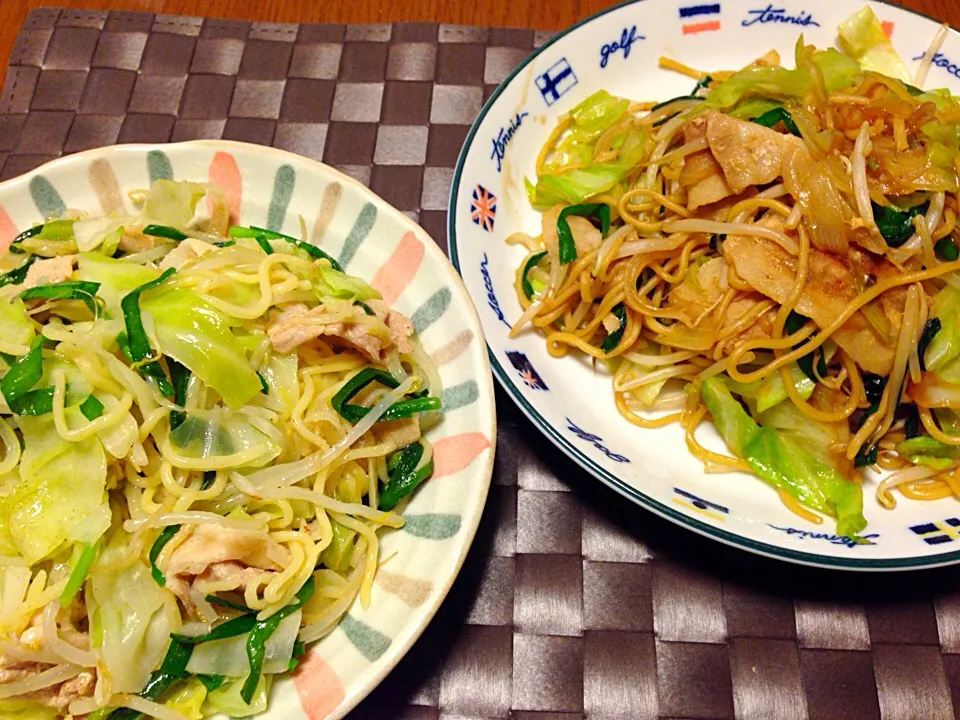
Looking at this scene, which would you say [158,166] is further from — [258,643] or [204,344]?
[258,643]

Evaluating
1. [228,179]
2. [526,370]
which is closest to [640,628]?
[526,370]

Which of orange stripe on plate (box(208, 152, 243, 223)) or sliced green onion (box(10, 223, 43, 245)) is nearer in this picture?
sliced green onion (box(10, 223, 43, 245))

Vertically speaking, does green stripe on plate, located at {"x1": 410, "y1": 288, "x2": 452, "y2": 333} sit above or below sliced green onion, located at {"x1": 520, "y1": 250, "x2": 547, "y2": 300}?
above

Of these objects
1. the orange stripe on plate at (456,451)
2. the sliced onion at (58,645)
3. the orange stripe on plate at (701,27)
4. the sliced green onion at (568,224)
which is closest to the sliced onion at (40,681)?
the sliced onion at (58,645)

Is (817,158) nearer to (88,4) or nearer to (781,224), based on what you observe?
(781,224)

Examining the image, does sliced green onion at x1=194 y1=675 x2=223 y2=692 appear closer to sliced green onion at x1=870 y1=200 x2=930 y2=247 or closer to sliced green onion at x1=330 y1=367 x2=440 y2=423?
sliced green onion at x1=330 y1=367 x2=440 y2=423

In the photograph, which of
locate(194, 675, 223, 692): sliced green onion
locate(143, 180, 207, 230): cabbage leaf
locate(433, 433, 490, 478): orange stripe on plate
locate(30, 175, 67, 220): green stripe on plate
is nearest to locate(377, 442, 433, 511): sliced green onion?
locate(433, 433, 490, 478): orange stripe on plate
